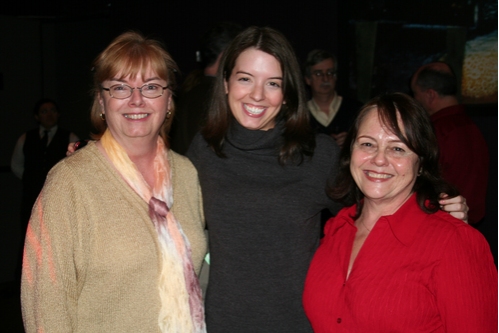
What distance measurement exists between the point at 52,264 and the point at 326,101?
310cm

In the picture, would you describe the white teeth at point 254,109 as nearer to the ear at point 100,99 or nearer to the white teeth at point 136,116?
the white teeth at point 136,116

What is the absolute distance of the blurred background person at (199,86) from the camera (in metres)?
3.14

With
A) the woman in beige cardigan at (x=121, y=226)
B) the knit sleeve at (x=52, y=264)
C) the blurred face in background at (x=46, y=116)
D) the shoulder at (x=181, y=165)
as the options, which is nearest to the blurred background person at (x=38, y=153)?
the blurred face in background at (x=46, y=116)

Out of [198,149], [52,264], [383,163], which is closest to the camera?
[52,264]

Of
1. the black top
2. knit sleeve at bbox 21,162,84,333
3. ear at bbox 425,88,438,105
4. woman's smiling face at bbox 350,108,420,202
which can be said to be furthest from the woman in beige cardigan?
the black top

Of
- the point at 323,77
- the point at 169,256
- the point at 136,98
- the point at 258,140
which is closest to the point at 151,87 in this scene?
the point at 136,98

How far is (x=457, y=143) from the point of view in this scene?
384 centimetres

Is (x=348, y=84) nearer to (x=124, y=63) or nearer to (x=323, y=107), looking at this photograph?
(x=323, y=107)

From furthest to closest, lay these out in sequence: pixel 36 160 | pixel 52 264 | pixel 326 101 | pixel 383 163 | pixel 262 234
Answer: pixel 36 160, pixel 326 101, pixel 262 234, pixel 383 163, pixel 52 264

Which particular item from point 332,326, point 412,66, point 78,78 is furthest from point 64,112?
point 332,326

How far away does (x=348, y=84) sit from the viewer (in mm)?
5133

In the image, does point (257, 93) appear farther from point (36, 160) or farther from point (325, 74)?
point (36, 160)

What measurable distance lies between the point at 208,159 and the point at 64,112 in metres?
5.56

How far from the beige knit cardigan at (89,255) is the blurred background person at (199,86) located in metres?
1.15
